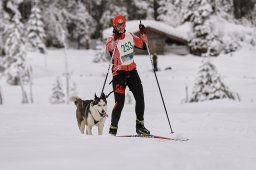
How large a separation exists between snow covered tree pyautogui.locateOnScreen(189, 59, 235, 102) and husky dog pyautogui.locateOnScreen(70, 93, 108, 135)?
493 inches

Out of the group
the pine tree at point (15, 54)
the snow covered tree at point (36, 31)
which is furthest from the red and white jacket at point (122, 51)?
the snow covered tree at point (36, 31)

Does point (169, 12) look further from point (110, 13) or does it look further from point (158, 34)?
point (158, 34)

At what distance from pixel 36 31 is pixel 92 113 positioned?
45.3 metres

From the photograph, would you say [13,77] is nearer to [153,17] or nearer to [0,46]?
[0,46]

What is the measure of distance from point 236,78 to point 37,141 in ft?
92.8

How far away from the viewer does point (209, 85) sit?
71.3 feet

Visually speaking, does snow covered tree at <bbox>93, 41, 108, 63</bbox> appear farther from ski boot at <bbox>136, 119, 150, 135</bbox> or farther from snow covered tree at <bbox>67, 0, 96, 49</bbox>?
ski boot at <bbox>136, 119, 150, 135</bbox>

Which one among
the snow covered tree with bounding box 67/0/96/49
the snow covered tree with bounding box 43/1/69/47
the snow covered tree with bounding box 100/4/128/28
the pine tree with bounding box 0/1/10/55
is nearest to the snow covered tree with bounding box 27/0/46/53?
the snow covered tree with bounding box 43/1/69/47

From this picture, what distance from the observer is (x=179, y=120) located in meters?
14.5

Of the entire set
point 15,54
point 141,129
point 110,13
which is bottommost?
point 15,54

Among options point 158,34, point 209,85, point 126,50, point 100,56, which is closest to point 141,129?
point 126,50

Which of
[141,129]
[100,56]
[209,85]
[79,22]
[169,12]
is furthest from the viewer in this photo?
[79,22]

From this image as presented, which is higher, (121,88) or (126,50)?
(126,50)

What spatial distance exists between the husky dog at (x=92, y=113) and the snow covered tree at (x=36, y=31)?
42.8m
